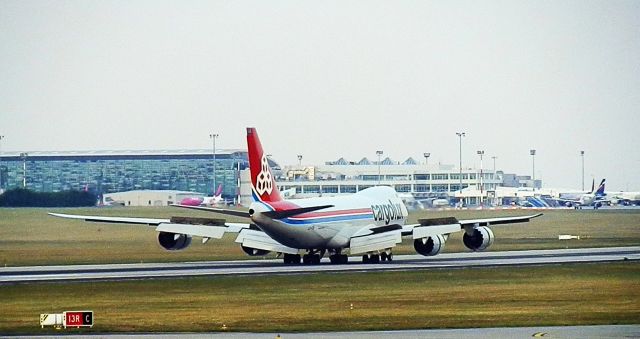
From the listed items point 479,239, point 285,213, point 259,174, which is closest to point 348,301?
point 285,213

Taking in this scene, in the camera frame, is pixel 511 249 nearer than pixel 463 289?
No

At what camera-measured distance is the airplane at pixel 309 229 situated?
77.2 metres

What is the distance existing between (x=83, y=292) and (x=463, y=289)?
1697 centimetres

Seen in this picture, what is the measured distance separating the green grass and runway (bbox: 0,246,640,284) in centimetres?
439

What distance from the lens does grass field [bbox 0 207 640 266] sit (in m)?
93.4

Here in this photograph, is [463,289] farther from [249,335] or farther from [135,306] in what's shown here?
[249,335]

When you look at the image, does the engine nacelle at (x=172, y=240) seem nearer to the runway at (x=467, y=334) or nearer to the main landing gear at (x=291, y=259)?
the main landing gear at (x=291, y=259)

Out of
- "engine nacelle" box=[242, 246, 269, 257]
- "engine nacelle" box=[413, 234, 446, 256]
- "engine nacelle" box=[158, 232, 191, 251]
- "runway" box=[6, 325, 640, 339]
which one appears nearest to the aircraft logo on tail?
"engine nacelle" box=[242, 246, 269, 257]

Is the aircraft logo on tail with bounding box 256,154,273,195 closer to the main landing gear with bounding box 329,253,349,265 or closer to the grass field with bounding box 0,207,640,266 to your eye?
the main landing gear with bounding box 329,253,349,265

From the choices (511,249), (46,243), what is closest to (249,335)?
(511,249)

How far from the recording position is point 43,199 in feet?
522

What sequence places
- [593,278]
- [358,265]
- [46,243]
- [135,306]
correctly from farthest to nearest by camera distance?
[46,243], [358,265], [593,278], [135,306]

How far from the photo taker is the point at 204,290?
6122cm

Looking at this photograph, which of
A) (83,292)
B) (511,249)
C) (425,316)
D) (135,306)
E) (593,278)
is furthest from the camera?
(511,249)
